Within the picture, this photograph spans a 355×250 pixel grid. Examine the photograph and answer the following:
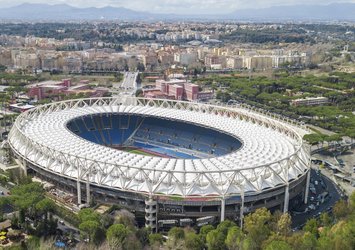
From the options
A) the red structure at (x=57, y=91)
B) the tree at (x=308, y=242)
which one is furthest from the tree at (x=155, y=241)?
the red structure at (x=57, y=91)

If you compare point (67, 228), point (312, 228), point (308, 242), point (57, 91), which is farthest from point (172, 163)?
point (57, 91)

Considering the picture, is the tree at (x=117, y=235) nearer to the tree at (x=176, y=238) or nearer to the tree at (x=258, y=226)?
the tree at (x=176, y=238)

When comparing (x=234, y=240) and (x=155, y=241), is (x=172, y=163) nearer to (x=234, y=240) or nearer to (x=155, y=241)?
(x=155, y=241)

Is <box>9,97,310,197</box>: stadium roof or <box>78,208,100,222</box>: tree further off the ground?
<box>9,97,310,197</box>: stadium roof

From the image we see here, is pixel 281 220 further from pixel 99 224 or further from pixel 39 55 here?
pixel 39 55

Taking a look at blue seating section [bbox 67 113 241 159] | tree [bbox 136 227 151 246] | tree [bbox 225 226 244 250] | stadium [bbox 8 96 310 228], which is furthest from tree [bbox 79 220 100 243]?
blue seating section [bbox 67 113 241 159]

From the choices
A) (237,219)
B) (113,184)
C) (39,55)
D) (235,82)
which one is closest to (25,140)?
(113,184)

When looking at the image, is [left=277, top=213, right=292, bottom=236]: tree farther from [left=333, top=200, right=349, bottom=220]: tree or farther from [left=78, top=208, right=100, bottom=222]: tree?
[left=78, top=208, right=100, bottom=222]: tree
